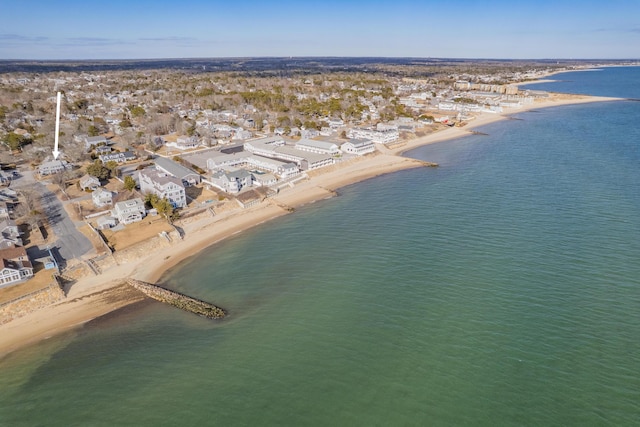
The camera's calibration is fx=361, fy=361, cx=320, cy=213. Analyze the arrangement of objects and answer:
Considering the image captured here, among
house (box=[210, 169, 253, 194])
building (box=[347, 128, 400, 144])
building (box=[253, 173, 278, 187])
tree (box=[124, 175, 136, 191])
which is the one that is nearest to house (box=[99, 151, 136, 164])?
tree (box=[124, 175, 136, 191])

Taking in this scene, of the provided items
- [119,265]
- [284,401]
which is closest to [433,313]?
[284,401]

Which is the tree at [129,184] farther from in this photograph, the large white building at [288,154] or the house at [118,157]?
the large white building at [288,154]

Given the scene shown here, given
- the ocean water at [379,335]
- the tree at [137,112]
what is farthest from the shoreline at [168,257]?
the tree at [137,112]

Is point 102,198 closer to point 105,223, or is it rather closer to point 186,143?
point 105,223

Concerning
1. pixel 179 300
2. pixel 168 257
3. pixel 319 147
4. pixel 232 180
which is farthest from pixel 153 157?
pixel 179 300

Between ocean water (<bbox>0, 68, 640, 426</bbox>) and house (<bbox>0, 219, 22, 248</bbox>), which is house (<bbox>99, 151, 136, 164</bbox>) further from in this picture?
ocean water (<bbox>0, 68, 640, 426</bbox>)

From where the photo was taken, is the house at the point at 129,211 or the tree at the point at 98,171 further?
the tree at the point at 98,171
